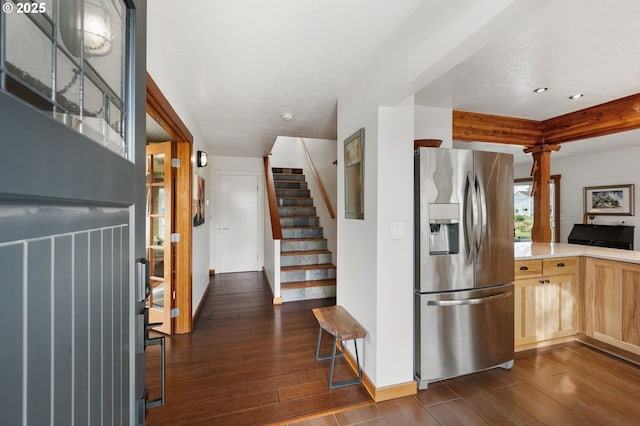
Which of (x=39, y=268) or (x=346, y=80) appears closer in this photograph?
(x=39, y=268)

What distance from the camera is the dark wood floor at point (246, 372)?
1.76 meters

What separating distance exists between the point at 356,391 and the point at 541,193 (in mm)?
3462

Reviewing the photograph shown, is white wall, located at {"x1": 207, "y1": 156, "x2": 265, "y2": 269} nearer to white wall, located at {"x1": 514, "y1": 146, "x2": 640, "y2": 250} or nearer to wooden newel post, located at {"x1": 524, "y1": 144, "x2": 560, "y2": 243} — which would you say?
wooden newel post, located at {"x1": 524, "y1": 144, "x2": 560, "y2": 243}

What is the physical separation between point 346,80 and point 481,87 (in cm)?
121

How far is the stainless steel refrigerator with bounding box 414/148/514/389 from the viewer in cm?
199

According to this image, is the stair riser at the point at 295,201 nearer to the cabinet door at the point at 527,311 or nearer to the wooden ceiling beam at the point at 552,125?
the wooden ceiling beam at the point at 552,125

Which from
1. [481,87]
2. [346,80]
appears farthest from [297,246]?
[481,87]

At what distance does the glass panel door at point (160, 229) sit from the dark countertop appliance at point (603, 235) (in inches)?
278

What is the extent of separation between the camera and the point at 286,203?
18.8ft

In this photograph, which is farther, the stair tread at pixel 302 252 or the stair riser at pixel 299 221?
the stair riser at pixel 299 221

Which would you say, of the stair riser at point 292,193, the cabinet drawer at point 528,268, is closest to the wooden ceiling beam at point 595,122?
the cabinet drawer at point 528,268

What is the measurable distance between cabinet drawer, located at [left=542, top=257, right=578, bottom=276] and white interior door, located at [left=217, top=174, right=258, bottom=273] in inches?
181

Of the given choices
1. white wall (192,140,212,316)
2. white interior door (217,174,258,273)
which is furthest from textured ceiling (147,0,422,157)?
white interior door (217,174,258,273)

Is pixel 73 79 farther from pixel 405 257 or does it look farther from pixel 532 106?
pixel 532 106
